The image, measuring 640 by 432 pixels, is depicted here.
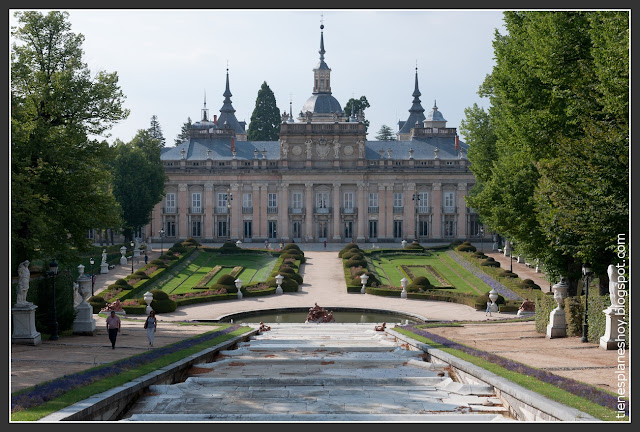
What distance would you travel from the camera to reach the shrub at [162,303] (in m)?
37.0

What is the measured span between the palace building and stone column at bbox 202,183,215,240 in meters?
0.10

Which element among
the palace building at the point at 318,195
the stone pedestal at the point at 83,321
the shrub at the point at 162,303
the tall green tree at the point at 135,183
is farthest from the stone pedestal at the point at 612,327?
the palace building at the point at 318,195

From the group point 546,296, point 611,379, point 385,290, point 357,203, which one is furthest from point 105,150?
point 357,203

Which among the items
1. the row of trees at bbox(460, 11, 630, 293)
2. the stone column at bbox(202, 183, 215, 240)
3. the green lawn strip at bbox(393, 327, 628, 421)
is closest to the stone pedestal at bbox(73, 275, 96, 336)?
the green lawn strip at bbox(393, 327, 628, 421)

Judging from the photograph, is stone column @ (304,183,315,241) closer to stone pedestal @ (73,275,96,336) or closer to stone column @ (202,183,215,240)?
stone column @ (202,183,215,240)

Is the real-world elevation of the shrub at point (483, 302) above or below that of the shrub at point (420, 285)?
below

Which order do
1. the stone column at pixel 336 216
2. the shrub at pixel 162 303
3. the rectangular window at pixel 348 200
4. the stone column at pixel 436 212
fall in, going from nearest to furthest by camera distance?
the shrub at pixel 162 303 → the stone column at pixel 336 216 → the stone column at pixel 436 212 → the rectangular window at pixel 348 200

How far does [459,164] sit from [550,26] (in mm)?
55604

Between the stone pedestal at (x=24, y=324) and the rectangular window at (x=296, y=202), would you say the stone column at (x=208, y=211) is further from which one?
the stone pedestal at (x=24, y=324)

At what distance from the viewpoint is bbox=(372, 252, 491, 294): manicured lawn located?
47031 mm

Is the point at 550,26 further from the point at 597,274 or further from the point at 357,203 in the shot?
the point at 357,203

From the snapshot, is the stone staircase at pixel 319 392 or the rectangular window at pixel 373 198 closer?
the stone staircase at pixel 319 392

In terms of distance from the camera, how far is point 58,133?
25094mm

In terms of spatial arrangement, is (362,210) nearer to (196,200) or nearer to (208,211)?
(208,211)
